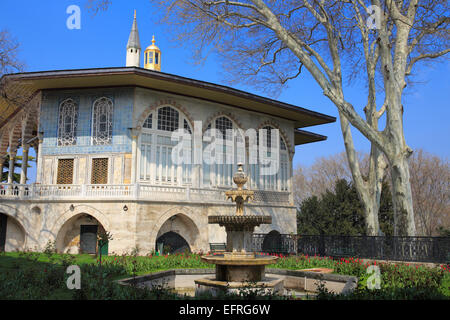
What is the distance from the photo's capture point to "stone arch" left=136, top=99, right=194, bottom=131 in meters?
16.8

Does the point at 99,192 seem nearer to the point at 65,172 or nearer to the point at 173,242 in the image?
the point at 65,172

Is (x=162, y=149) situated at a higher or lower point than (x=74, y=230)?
higher

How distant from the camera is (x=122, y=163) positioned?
54.1 ft

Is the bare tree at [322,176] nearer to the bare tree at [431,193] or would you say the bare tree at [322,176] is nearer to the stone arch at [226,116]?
the bare tree at [431,193]

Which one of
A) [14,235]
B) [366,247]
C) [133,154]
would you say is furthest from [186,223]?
[366,247]

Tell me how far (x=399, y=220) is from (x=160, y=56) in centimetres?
2844

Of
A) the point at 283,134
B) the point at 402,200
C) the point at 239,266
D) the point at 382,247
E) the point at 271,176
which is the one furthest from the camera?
the point at 283,134

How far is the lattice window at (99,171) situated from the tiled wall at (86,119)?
1.44ft

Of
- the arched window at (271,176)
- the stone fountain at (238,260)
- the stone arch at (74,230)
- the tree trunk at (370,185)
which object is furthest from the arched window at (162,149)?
the stone fountain at (238,260)

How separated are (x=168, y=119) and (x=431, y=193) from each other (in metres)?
25.1

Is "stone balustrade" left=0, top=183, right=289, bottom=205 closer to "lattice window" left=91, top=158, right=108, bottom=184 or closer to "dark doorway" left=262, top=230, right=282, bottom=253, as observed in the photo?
"lattice window" left=91, top=158, right=108, bottom=184

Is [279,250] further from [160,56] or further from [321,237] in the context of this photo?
[160,56]

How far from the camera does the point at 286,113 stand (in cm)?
2102

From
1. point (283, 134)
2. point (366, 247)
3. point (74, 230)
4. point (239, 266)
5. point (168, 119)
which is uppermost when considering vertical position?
point (283, 134)
